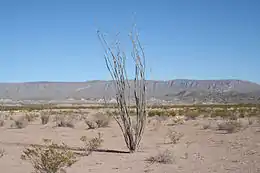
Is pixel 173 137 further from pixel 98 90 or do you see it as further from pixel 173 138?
pixel 98 90

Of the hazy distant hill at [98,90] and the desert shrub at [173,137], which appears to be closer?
the desert shrub at [173,137]

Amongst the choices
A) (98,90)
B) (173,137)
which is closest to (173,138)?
(173,137)

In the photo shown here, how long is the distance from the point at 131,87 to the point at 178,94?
14940 cm

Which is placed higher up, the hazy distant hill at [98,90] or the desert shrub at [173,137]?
the hazy distant hill at [98,90]

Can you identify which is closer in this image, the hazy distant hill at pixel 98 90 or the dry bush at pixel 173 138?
the dry bush at pixel 173 138

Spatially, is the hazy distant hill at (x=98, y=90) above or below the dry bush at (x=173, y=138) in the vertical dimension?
above

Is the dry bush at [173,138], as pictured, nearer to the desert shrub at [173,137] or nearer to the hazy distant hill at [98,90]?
the desert shrub at [173,137]

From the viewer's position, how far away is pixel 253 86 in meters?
179

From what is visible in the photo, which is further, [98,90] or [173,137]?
[98,90]

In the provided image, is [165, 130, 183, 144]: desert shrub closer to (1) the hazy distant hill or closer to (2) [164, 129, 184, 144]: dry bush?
(2) [164, 129, 184, 144]: dry bush

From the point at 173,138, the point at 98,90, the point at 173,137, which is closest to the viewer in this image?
the point at 173,138


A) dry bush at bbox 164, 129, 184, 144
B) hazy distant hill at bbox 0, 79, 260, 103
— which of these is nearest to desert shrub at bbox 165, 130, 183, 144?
dry bush at bbox 164, 129, 184, 144

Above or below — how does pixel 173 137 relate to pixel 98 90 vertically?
below

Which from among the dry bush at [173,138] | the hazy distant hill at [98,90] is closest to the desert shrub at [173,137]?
the dry bush at [173,138]
